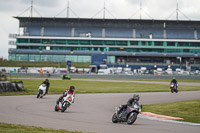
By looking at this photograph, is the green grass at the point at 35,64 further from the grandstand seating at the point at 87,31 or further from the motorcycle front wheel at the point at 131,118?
the motorcycle front wheel at the point at 131,118

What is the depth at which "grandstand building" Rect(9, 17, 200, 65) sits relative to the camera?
108750mm

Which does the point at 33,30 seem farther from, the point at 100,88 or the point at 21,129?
the point at 21,129

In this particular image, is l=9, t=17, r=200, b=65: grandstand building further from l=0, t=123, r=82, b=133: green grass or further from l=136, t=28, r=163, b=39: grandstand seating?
l=0, t=123, r=82, b=133: green grass

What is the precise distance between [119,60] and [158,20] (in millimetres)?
18149

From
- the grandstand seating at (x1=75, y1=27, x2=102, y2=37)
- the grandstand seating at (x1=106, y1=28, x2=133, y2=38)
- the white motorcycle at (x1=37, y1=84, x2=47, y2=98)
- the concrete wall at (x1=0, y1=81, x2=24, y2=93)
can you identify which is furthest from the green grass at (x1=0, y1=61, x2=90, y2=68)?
the white motorcycle at (x1=37, y1=84, x2=47, y2=98)

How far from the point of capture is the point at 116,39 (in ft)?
360

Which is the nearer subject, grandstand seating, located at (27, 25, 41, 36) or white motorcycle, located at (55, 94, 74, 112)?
white motorcycle, located at (55, 94, 74, 112)

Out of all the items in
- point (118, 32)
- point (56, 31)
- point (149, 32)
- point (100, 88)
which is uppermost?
point (56, 31)

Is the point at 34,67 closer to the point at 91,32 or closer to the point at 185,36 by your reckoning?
the point at 91,32

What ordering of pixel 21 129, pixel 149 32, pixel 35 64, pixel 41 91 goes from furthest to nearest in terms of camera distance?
pixel 149 32, pixel 35 64, pixel 41 91, pixel 21 129

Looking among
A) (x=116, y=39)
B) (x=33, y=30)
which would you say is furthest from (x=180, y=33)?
(x=33, y=30)

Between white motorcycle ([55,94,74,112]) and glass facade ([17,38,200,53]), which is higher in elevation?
glass facade ([17,38,200,53])

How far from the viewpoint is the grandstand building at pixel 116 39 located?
4281 inches

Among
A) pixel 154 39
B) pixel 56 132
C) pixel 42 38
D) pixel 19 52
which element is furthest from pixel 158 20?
pixel 56 132
